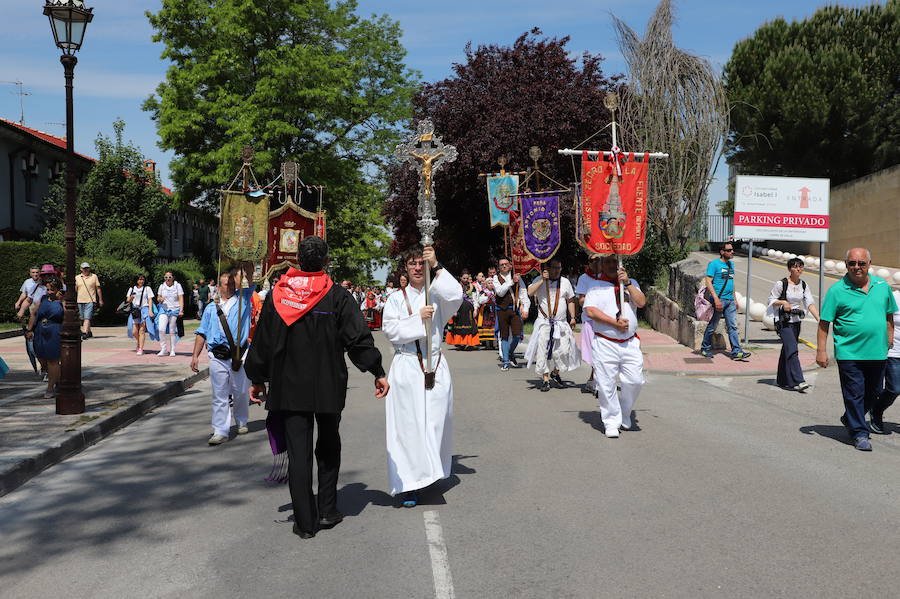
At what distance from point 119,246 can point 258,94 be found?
24.6 ft

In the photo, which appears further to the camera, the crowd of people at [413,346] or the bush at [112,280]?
the bush at [112,280]

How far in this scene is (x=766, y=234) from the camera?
57.7ft

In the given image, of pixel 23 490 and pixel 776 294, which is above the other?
pixel 776 294

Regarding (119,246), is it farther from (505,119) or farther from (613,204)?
(613,204)

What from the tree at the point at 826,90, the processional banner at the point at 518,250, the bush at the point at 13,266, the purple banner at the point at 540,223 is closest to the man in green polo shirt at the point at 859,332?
the purple banner at the point at 540,223

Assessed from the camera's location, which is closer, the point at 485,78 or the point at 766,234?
the point at 766,234

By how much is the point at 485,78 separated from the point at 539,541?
90.5 feet

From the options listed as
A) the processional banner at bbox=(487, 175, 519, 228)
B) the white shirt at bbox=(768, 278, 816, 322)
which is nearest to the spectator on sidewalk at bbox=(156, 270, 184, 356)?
the processional banner at bbox=(487, 175, 519, 228)

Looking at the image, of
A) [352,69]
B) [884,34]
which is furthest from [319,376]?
[884,34]

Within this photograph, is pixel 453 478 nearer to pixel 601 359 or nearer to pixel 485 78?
pixel 601 359

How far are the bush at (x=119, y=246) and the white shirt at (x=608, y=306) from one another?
25525 millimetres

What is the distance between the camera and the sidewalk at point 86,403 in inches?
292

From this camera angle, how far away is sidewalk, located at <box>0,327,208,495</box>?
7.41 m

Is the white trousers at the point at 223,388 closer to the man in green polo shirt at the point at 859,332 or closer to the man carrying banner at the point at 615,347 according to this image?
the man carrying banner at the point at 615,347
